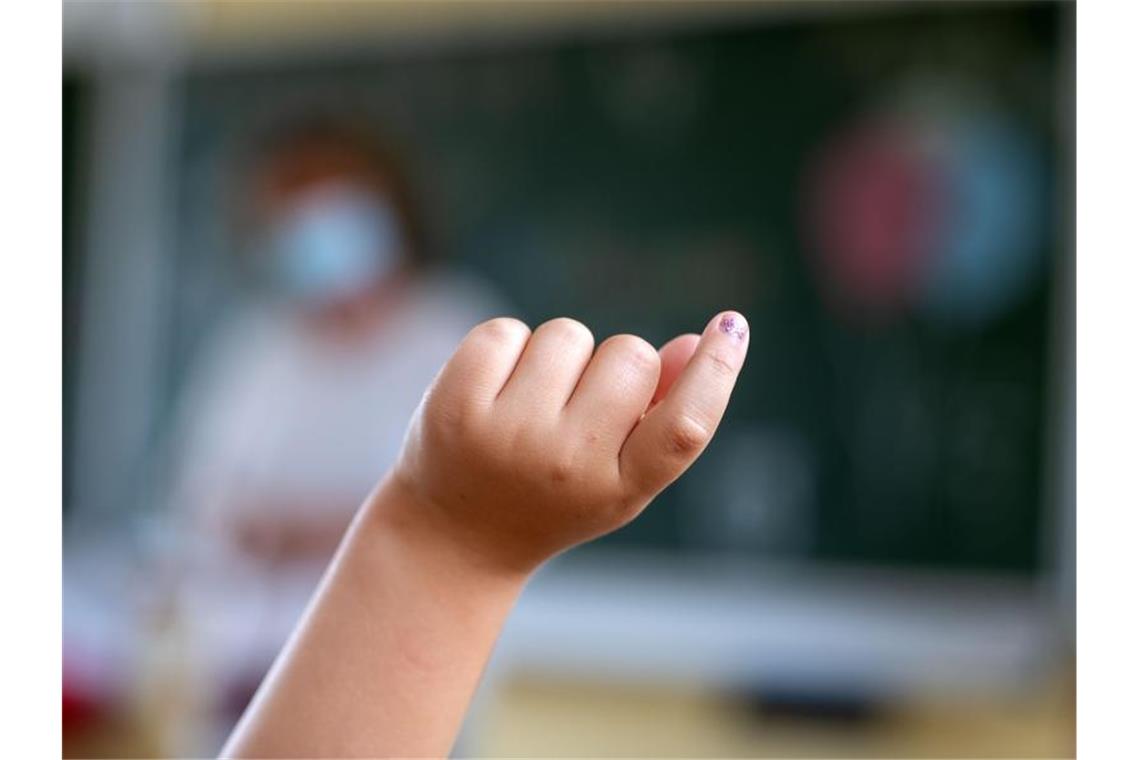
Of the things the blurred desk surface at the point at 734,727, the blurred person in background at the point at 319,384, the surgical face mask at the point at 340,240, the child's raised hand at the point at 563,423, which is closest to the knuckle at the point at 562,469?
the child's raised hand at the point at 563,423

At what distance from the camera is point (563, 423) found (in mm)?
461

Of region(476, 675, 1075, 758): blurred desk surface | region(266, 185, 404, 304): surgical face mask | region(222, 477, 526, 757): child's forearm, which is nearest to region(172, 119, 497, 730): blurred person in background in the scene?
region(266, 185, 404, 304): surgical face mask

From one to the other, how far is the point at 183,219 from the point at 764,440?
5.27 feet

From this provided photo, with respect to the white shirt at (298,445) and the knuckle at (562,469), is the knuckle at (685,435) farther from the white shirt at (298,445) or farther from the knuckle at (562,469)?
the white shirt at (298,445)

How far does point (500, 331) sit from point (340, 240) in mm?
1686

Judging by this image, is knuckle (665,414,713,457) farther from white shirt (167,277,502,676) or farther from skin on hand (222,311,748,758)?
white shirt (167,277,502,676)

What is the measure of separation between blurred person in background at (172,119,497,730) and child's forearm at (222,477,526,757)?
52.6 inches

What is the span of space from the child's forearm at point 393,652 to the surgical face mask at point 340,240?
5.20 feet

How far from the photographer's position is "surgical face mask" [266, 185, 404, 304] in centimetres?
207

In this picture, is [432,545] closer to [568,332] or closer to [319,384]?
[568,332]

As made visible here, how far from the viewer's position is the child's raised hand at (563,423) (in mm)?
454
